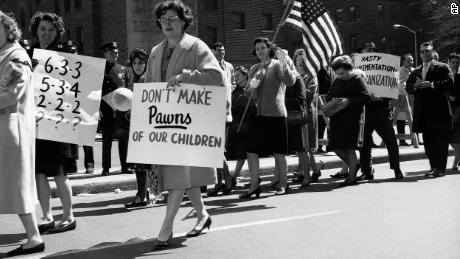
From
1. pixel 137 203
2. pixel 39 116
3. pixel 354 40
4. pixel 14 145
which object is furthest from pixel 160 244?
pixel 354 40

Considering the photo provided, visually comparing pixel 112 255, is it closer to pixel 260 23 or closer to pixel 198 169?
pixel 198 169

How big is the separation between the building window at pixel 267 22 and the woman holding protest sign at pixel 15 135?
4098 centimetres

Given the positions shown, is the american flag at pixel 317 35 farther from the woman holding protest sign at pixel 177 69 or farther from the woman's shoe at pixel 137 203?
the woman holding protest sign at pixel 177 69

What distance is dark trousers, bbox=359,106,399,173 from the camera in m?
10.1

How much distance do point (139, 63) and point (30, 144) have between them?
285cm

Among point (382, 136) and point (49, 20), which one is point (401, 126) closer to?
point (382, 136)

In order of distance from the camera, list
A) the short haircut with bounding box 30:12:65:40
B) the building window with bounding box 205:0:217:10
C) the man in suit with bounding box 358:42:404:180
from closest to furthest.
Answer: the short haircut with bounding box 30:12:65:40
the man in suit with bounding box 358:42:404:180
the building window with bounding box 205:0:217:10

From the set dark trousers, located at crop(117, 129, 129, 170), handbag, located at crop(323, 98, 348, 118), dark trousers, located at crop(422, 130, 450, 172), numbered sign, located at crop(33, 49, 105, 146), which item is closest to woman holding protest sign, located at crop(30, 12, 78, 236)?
numbered sign, located at crop(33, 49, 105, 146)

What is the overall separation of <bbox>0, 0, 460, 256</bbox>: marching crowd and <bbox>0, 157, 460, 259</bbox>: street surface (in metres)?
0.28

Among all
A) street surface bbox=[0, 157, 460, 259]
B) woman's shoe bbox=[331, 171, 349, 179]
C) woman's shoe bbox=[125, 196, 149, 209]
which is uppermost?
woman's shoe bbox=[331, 171, 349, 179]

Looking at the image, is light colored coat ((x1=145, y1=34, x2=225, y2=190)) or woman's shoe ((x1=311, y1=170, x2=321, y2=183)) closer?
light colored coat ((x1=145, y1=34, x2=225, y2=190))

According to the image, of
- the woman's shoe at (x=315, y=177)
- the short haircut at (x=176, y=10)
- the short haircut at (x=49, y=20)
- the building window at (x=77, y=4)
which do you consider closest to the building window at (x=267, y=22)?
the building window at (x=77, y=4)

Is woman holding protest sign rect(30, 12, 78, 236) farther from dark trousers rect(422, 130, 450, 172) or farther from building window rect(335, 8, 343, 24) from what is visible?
building window rect(335, 8, 343, 24)

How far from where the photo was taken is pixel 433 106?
34.3ft
